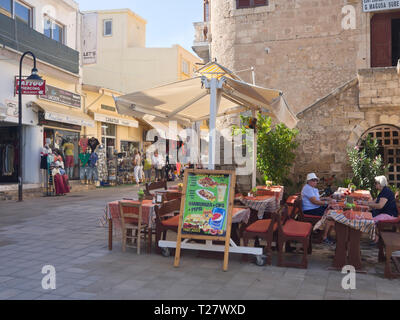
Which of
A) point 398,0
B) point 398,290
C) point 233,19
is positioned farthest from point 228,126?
point 398,290

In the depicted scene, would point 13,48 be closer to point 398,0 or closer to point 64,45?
point 64,45

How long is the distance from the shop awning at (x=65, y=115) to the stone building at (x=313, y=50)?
6286 millimetres

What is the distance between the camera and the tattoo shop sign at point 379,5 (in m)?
13.9

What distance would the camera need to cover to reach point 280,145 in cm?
1127

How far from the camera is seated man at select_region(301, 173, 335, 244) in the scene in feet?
23.3

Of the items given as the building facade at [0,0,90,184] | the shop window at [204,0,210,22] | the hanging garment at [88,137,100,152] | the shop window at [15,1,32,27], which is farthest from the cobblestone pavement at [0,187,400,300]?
the shop window at [204,0,210,22]

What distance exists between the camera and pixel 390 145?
11305 millimetres

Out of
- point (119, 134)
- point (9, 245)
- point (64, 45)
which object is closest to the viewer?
point (9, 245)

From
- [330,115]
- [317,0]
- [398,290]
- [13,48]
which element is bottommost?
[398,290]

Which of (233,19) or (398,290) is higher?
(233,19)

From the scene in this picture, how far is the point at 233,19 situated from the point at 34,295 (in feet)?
45.1

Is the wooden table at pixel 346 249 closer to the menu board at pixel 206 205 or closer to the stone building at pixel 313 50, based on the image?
the menu board at pixel 206 205

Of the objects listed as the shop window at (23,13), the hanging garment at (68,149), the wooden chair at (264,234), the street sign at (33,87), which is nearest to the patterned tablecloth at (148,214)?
the wooden chair at (264,234)

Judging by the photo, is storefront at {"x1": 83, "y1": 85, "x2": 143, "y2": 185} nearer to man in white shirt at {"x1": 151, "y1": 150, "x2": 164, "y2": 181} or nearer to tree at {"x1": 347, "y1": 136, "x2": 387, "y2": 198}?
man in white shirt at {"x1": 151, "y1": 150, "x2": 164, "y2": 181}
